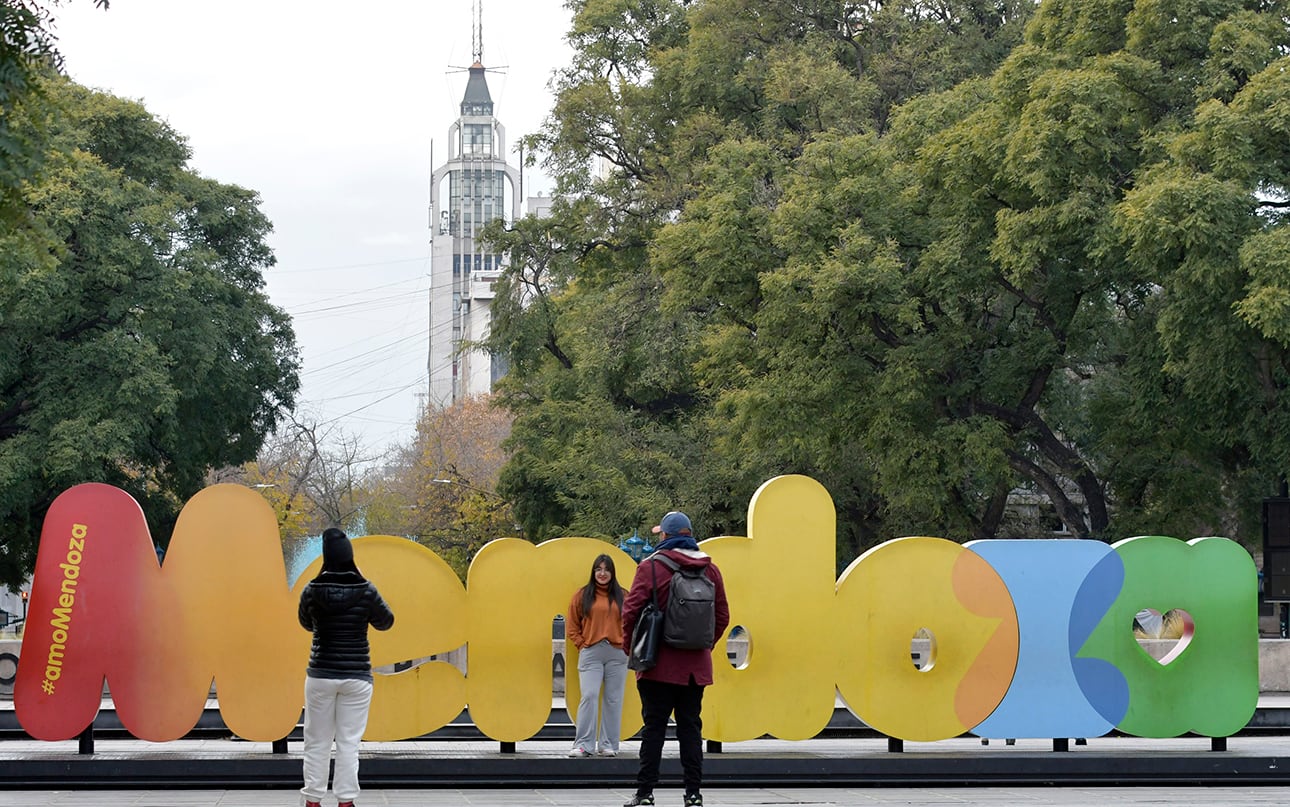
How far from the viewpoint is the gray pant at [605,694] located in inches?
463

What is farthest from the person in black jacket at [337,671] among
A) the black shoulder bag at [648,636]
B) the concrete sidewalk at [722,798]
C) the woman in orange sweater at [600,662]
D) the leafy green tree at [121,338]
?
the leafy green tree at [121,338]

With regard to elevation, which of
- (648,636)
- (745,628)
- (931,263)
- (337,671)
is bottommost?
(337,671)

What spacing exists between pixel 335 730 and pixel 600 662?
10.3ft

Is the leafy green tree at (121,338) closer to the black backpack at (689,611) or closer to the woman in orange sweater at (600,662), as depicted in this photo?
the woman in orange sweater at (600,662)

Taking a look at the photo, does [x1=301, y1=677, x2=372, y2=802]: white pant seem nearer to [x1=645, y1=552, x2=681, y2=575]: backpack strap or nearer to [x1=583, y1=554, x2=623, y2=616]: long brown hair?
[x1=645, y1=552, x2=681, y2=575]: backpack strap

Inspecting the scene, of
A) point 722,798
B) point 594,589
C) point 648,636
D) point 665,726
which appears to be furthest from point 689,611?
point 594,589

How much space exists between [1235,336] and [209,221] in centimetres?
2534

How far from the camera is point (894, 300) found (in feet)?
90.5

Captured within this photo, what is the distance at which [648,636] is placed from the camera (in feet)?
31.1

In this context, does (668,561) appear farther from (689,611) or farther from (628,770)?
(628,770)

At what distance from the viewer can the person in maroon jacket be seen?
30.9ft

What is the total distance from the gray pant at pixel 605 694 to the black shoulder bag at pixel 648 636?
86.3 inches

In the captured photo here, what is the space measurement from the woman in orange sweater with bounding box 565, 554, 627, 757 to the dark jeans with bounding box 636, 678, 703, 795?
2.08 meters

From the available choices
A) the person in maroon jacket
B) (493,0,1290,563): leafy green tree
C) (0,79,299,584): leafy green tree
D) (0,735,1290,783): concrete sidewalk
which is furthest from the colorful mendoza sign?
(0,79,299,584): leafy green tree
